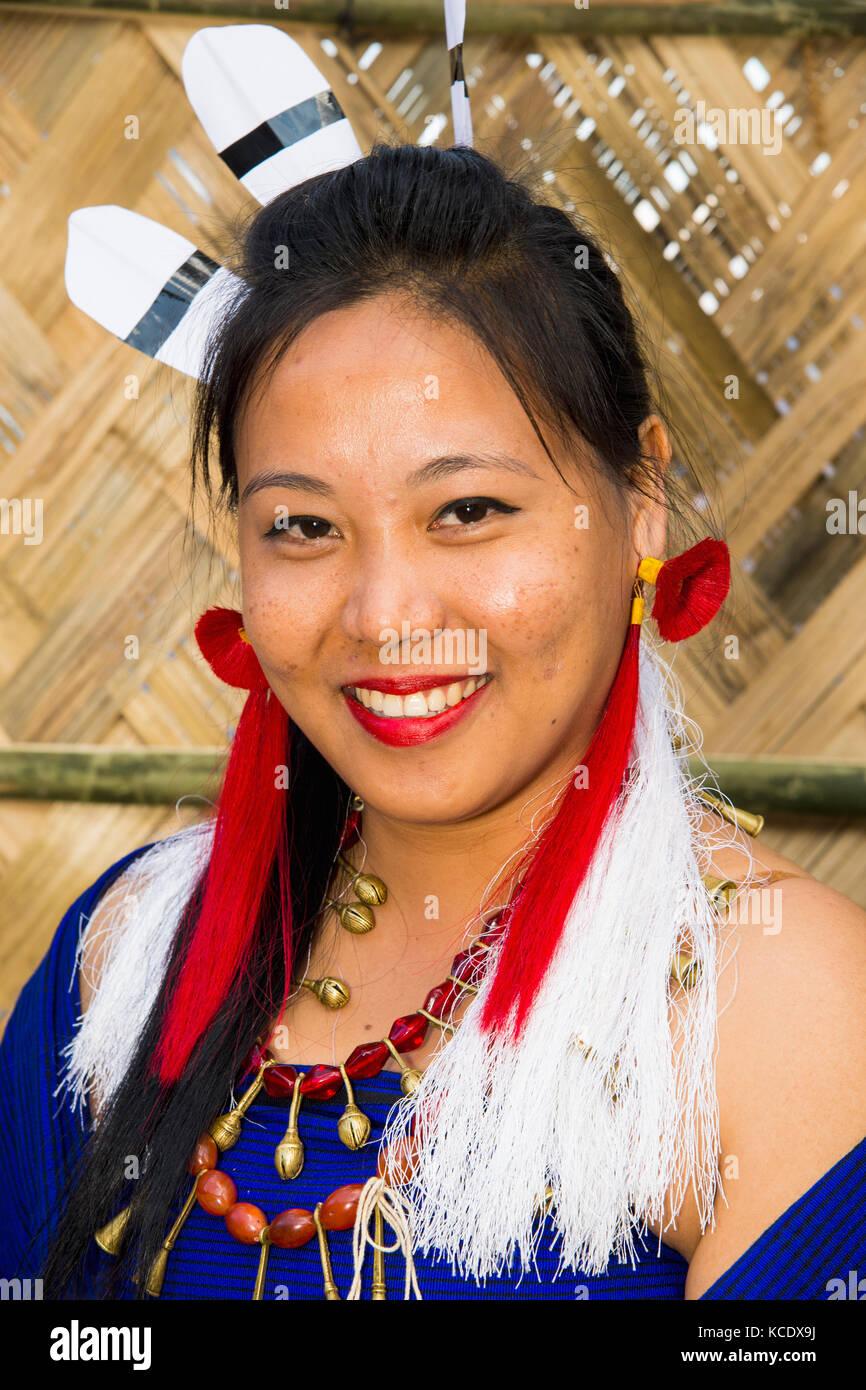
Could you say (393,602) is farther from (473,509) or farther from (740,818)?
(740,818)

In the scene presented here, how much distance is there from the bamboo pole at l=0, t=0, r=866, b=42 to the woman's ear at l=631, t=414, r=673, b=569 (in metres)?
1.13

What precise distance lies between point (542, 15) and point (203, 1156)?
6.49 feet

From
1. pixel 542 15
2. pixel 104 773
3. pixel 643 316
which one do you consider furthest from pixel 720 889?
pixel 542 15

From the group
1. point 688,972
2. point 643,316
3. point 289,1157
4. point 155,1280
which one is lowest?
point 155,1280

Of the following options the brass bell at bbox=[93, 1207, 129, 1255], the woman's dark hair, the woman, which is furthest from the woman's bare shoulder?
the brass bell at bbox=[93, 1207, 129, 1255]

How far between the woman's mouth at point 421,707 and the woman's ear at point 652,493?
0.28m

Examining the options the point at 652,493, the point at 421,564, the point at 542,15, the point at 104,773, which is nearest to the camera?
the point at 421,564

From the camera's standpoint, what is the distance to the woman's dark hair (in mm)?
1476

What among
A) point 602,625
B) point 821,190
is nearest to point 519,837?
point 602,625

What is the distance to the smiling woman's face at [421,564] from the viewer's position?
54.8 inches

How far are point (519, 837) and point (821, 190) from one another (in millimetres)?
1440

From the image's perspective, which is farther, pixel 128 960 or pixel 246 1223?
pixel 128 960

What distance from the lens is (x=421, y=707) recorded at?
145 cm

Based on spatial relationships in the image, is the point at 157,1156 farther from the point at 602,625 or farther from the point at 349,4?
the point at 349,4
